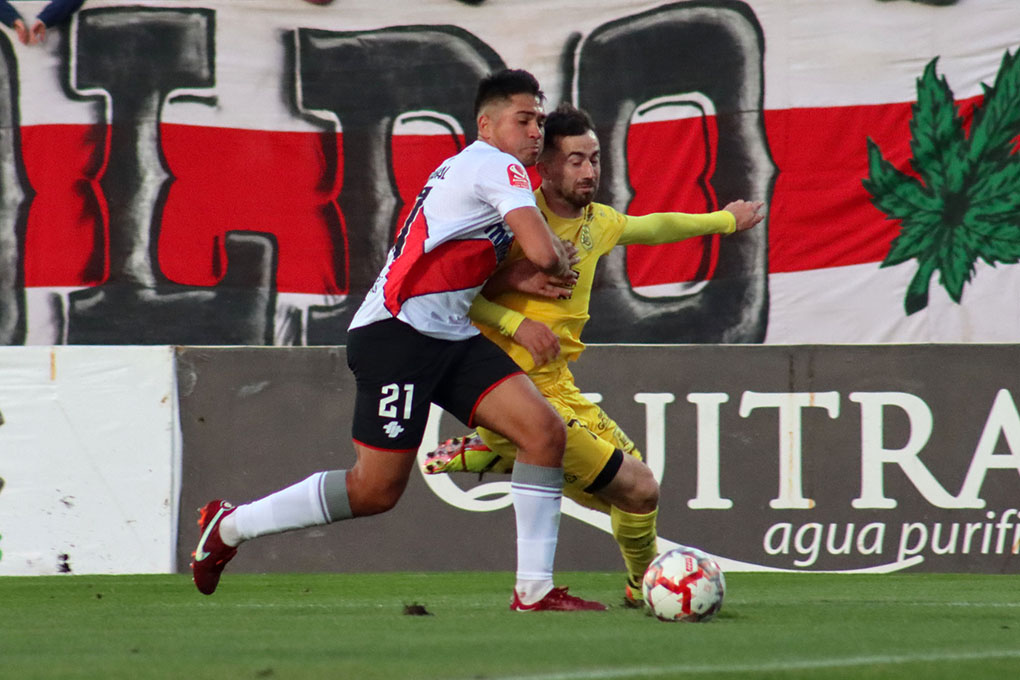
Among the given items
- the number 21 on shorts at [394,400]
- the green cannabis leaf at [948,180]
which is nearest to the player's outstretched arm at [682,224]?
the number 21 on shorts at [394,400]

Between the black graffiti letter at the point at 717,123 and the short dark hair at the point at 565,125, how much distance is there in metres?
4.11

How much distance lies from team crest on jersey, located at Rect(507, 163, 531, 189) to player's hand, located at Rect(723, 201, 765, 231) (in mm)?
1362

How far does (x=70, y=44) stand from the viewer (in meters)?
10.2

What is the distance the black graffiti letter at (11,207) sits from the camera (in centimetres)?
993

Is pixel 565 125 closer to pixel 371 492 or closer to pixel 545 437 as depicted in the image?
pixel 545 437

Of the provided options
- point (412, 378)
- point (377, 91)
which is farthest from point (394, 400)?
point (377, 91)

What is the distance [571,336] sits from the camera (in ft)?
18.5

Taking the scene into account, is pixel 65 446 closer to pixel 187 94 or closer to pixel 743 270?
pixel 187 94

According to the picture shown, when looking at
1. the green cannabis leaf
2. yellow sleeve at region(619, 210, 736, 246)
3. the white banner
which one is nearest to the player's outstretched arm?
yellow sleeve at region(619, 210, 736, 246)

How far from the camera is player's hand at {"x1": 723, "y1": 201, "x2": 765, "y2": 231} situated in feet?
19.6

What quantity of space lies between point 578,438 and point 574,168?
1018 mm

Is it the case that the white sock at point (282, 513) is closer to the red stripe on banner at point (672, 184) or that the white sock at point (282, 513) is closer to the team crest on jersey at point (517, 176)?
the team crest on jersey at point (517, 176)

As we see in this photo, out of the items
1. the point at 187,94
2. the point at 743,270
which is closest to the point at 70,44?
the point at 187,94

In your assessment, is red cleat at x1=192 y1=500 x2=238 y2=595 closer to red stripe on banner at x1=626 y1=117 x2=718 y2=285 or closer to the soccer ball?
the soccer ball
